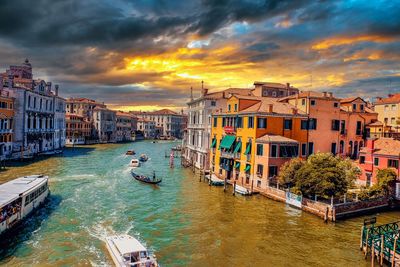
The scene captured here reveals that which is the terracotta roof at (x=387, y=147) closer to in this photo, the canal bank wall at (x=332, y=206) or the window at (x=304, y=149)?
the canal bank wall at (x=332, y=206)

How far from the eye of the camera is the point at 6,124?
2085 inches

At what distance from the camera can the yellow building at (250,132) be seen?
33438 millimetres

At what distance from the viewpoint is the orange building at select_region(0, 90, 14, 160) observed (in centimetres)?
5100

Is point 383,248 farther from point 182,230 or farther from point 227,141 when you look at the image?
point 227,141

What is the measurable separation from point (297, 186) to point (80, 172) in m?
29.6

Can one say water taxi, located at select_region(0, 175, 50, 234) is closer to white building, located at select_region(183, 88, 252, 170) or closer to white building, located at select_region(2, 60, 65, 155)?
white building, located at select_region(183, 88, 252, 170)

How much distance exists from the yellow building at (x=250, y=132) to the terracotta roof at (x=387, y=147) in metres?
7.39

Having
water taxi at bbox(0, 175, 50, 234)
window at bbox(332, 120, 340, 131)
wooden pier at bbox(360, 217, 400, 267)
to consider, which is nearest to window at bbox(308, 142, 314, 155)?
window at bbox(332, 120, 340, 131)

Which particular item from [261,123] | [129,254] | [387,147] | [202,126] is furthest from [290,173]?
[202,126]

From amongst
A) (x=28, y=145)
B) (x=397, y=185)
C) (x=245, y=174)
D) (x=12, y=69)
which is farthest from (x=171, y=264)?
(x=12, y=69)

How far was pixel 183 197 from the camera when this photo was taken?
30.9 metres

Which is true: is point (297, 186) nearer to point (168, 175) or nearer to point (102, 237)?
point (102, 237)

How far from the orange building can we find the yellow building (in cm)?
3612

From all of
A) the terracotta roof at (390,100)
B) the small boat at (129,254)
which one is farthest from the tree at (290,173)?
the terracotta roof at (390,100)
